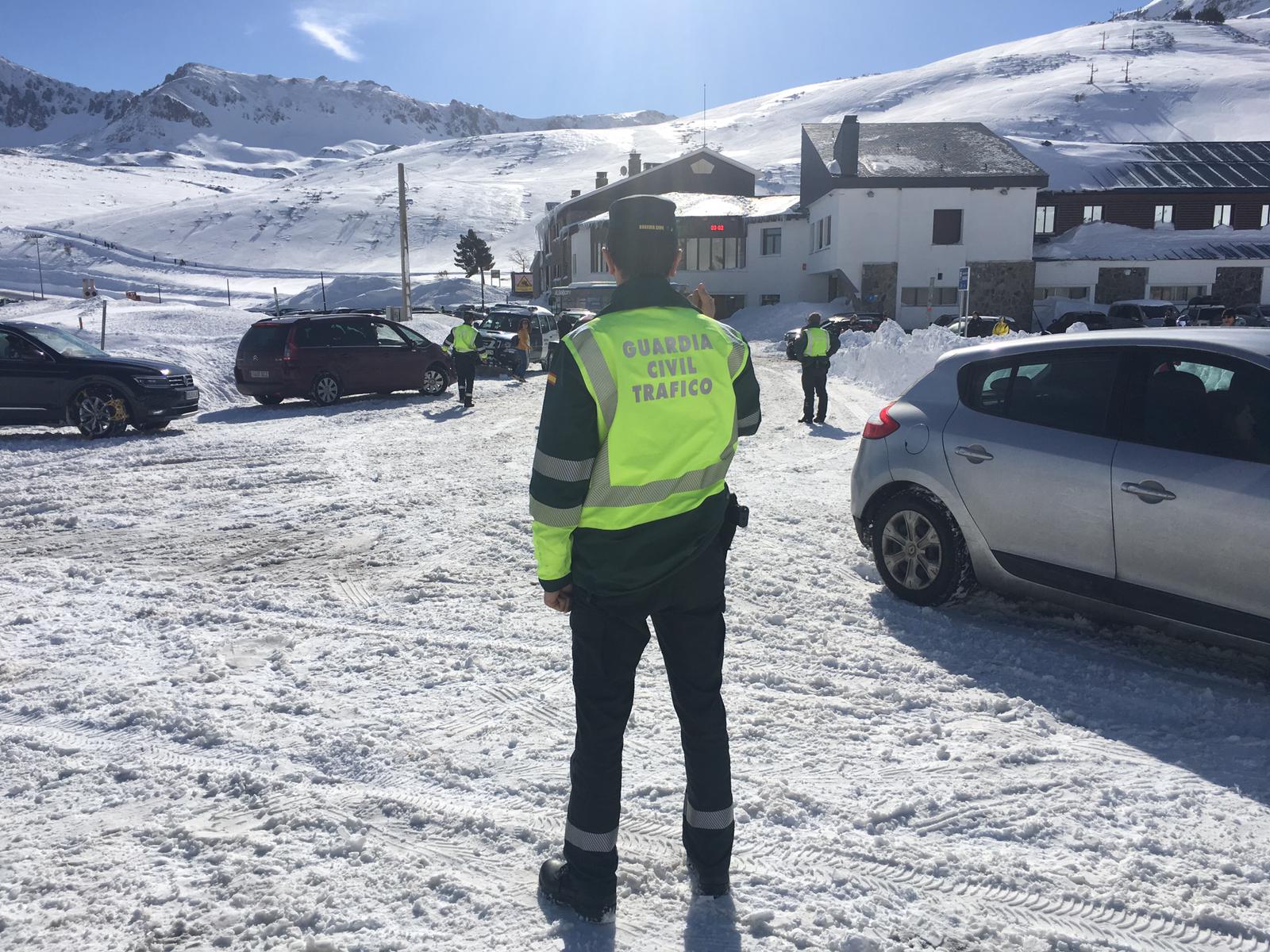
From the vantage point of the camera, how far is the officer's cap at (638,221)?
8.59 feet

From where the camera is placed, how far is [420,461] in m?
10.4

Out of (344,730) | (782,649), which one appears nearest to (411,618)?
(344,730)

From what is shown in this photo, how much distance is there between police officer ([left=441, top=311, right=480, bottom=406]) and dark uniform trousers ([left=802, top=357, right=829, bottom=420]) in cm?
580

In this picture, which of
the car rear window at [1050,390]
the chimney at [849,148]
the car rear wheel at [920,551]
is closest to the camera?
the car rear window at [1050,390]

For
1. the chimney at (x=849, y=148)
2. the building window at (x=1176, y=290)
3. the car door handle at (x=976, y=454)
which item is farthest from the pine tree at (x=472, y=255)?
the car door handle at (x=976, y=454)

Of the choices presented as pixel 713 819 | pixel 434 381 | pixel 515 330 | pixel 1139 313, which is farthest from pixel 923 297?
pixel 713 819

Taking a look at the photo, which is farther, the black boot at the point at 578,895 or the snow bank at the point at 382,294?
the snow bank at the point at 382,294

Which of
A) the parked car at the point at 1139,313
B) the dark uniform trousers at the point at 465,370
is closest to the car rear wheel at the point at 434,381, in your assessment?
the dark uniform trousers at the point at 465,370

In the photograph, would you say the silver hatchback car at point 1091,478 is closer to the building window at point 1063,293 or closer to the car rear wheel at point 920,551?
the car rear wheel at point 920,551

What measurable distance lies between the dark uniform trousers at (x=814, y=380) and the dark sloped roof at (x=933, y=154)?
3108cm

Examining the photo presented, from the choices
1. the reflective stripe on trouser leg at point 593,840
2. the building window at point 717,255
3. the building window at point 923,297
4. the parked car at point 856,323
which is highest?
the building window at point 717,255

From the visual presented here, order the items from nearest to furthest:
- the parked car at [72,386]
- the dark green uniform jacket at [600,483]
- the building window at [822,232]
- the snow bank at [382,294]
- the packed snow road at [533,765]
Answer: the dark green uniform jacket at [600,483], the packed snow road at [533,765], the parked car at [72,386], the building window at [822,232], the snow bank at [382,294]

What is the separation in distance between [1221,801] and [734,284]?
1862 inches

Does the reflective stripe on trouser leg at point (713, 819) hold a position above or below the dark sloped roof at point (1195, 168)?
below
